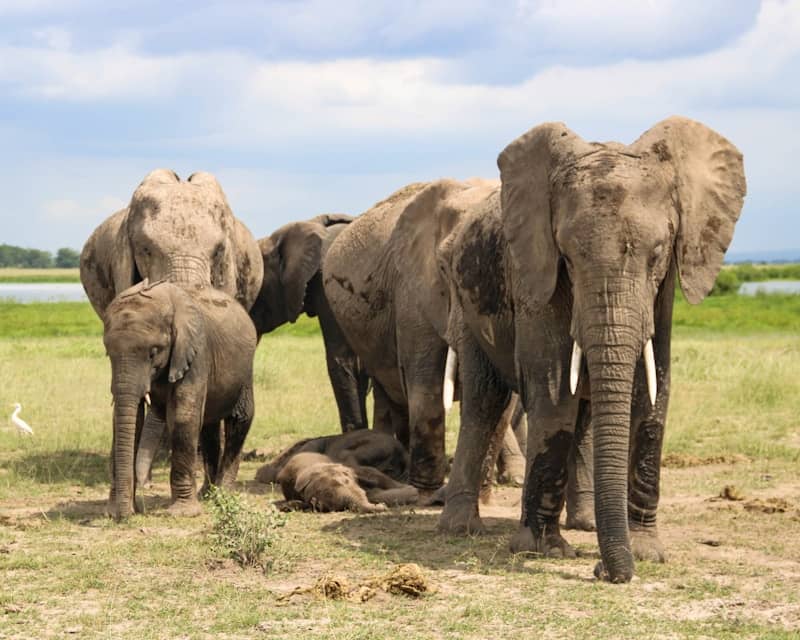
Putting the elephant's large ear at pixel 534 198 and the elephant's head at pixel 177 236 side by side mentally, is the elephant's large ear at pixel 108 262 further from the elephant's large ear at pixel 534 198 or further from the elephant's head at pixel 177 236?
the elephant's large ear at pixel 534 198

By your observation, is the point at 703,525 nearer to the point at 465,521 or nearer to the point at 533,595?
the point at 465,521

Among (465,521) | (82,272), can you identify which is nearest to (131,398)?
(465,521)

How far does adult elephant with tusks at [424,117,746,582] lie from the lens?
679 cm

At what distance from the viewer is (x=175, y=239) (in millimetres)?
11344

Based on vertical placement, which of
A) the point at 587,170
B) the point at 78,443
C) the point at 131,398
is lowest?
the point at 78,443

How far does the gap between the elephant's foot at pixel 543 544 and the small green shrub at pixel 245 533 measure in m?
1.29

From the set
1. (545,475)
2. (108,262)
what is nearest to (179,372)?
(545,475)

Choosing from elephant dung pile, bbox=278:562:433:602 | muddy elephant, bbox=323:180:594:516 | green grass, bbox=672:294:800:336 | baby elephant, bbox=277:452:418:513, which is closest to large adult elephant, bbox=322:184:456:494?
muddy elephant, bbox=323:180:594:516

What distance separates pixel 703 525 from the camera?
9000 millimetres

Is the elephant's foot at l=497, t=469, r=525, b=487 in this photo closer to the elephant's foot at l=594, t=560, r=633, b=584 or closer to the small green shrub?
the small green shrub

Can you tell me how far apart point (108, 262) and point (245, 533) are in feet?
21.4

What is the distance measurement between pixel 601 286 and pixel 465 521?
232 cm

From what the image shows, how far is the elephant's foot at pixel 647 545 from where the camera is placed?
24.7ft

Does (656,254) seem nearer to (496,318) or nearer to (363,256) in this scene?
(496,318)
